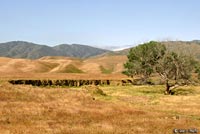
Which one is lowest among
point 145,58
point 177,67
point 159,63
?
point 177,67

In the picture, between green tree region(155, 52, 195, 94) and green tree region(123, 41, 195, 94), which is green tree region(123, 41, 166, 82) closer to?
green tree region(123, 41, 195, 94)

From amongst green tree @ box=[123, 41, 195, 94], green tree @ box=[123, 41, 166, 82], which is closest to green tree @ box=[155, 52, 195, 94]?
green tree @ box=[123, 41, 195, 94]

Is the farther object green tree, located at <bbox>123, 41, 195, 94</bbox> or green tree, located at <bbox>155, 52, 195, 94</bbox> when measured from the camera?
green tree, located at <bbox>123, 41, 195, 94</bbox>

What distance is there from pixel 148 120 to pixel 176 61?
151ft

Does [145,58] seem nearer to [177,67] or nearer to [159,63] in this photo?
[159,63]

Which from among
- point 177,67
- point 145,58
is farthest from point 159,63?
point 145,58

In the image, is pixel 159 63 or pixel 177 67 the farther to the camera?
pixel 159 63

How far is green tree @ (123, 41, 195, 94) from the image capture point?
7256cm

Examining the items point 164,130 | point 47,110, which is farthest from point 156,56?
point 164,130

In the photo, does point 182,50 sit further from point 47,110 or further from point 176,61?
point 47,110

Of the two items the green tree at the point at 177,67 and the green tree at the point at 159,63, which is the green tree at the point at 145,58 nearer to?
the green tree at the point at 159,63

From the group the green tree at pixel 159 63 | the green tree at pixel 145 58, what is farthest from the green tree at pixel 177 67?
the green tree at pixel 145 58

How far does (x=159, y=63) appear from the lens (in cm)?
7406

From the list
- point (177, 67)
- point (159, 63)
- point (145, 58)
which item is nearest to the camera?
point (177, 67)
